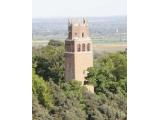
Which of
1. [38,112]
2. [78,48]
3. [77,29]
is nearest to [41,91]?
[38,112]

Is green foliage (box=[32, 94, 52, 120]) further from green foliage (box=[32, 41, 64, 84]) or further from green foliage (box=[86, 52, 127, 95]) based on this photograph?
green foliage (box=[86, 52, 127, 95])

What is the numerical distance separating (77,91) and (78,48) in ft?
1.31

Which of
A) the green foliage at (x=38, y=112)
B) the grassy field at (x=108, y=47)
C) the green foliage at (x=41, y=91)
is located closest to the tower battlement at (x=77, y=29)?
the grassy field at (x=108, y=47)

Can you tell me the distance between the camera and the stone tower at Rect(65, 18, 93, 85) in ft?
25.5

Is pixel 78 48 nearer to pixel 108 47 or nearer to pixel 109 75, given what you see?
pixel 108 47

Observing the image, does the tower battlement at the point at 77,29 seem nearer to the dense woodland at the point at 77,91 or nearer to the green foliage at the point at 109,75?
the dense woodland at the point at 77,91

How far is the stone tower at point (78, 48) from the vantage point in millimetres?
7777

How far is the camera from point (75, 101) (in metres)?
7.93

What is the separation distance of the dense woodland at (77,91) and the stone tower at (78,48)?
0.20 feet

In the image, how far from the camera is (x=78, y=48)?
307 inches

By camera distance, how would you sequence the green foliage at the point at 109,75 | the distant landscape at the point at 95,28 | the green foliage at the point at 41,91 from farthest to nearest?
the green foliage at the point at 41,91 < the green foliage at the point at 109,75 < the distant landscape at the point at 95,28
